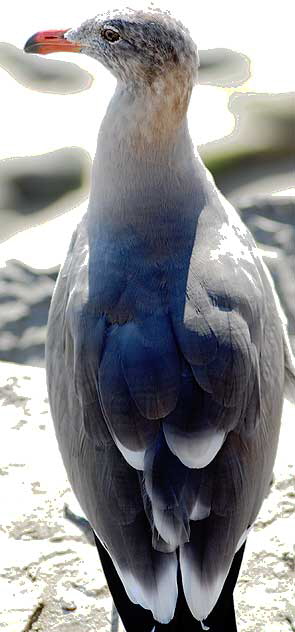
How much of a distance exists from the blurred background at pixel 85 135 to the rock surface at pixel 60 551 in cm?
106

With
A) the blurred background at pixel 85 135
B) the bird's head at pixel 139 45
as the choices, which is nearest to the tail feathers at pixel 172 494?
the bird's head at pixel 139 45

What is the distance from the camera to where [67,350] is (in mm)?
3439

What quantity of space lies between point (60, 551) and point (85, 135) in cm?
310

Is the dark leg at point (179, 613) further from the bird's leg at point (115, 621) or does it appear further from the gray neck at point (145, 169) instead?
the gray neck at point (145, 169)

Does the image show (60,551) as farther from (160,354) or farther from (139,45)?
(139,45)

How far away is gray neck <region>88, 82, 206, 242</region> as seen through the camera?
351 cm

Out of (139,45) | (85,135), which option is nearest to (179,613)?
(139,45)

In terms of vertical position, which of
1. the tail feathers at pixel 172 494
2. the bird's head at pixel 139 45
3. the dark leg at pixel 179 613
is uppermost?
the bird's head at pixel 139 45

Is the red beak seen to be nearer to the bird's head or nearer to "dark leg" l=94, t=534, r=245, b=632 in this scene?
the bird's head

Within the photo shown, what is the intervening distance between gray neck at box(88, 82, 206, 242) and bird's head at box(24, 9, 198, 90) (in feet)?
0.36

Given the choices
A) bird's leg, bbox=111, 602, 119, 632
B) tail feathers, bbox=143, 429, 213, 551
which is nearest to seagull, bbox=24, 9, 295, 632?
tail feathers, bbox=143, 429, 213, 551

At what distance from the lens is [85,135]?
6.48m

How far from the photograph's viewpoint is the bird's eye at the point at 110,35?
3.34m

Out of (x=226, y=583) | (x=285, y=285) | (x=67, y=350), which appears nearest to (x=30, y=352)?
(x=285, y=285)
